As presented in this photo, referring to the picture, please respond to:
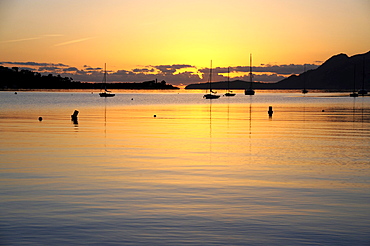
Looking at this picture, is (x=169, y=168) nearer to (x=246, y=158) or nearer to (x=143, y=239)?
(x=246, y=158)

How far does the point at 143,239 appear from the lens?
11617 millimetres

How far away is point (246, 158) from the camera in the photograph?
24.9m

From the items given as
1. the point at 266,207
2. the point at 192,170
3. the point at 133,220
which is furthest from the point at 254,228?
the point at 192,170

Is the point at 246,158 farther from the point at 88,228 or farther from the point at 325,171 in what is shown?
the point at 88,228

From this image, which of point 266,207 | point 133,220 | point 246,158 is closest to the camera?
point 133,220

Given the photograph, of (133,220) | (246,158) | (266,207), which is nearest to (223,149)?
(246,158)

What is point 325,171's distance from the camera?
21.3 metres

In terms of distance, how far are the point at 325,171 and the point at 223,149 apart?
27.8 ft

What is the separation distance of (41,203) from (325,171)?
12.9 m

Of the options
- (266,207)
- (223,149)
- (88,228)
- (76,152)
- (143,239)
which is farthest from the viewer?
(223,149)

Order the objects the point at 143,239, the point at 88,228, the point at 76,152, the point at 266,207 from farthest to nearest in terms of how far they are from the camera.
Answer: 1. the point at 76,152
2. the point at 266,207
3. the point at 88,228
4. the point at 143,239

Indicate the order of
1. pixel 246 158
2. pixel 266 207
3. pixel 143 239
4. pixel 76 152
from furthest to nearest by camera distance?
pixel 76 152, pixel 246 158, pixel 266 207, pixel 143 239

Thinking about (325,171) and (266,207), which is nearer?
(266,207)

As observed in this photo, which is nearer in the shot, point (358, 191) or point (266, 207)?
point (266, 207)
